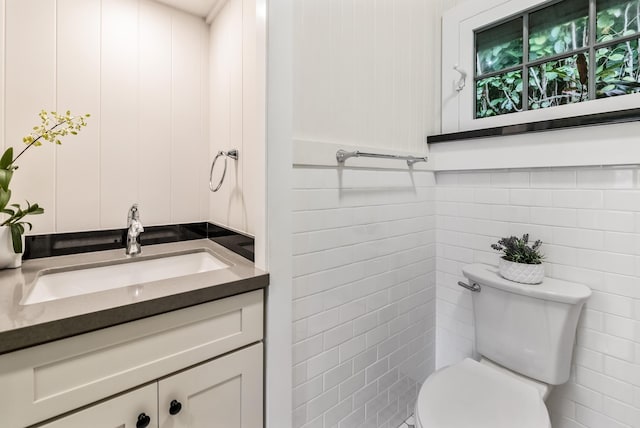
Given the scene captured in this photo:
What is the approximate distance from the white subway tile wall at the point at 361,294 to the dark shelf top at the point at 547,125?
23 centimetres

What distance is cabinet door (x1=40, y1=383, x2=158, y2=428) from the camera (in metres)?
0.69

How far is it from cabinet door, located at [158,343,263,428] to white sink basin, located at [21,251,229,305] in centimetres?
35

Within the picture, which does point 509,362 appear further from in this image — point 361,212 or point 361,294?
point 361,212

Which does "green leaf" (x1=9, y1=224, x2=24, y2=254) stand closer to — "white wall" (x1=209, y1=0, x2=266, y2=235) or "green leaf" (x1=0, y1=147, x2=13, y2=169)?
"green leaf" (x1=0, y1=147, x2=13, y2=169)

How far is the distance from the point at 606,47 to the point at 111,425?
1.95m

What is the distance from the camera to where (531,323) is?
1159 millimetres

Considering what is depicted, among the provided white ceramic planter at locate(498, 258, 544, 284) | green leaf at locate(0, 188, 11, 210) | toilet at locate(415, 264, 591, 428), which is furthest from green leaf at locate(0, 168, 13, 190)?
white ceramic planter at locate(498, 258, 544, 284)

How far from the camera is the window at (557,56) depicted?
3.67 ft

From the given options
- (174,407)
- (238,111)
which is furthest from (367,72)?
(174,407)

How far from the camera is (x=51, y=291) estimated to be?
0.98m

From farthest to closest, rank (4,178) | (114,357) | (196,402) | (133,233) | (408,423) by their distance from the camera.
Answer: (408,423)
(133,233)
(4,178)
(196,402)
(114,357)

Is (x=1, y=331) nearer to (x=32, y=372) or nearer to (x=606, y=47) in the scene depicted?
(x=32, y=372)

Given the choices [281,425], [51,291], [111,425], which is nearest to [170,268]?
[51,291]

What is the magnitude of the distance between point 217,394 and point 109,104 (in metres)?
1.22
